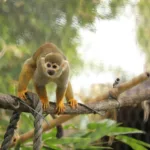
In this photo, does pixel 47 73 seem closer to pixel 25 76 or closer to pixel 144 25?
pixel 25 76

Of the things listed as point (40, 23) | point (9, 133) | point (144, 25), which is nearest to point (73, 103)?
point (9, 133)

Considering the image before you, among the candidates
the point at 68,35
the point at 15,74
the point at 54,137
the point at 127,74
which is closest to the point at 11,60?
the point at 15,74

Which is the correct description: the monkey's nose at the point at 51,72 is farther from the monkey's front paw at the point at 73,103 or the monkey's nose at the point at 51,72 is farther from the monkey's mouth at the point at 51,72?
the monkey's front paw at the point at 73,103

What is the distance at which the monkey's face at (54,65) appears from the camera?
Result: 141 cm

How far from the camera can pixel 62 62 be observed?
145cm

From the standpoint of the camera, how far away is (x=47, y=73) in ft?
4.55

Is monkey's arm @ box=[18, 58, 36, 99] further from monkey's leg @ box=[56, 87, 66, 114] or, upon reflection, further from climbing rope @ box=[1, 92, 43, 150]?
climbing rope @ box=[1, 92, 43, 150]

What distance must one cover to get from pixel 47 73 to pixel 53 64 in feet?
0.21

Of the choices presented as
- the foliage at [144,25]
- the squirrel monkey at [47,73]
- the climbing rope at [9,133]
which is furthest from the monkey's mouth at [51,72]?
the foliage at [144,25]

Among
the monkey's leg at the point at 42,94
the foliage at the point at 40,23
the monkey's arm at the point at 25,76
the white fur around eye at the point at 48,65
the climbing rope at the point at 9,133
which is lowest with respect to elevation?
the climbing rope at the point at 9,133

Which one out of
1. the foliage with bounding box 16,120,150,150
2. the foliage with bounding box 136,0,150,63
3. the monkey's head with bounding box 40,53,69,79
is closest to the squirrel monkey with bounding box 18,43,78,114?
the monkey's head with bounding box 40,53,69,79

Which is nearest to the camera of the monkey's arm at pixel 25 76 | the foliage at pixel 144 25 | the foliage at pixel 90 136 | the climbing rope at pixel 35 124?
the climbing rope at pixel 35 124

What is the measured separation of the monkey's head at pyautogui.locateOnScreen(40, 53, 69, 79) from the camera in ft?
4.61

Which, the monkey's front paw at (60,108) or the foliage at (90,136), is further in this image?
the foliage at (90,136)
